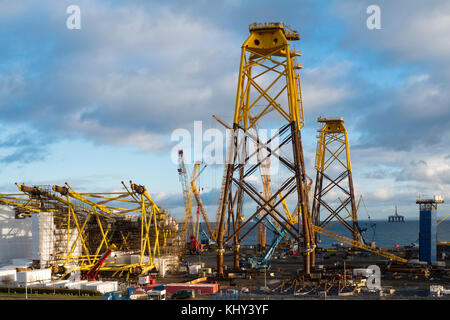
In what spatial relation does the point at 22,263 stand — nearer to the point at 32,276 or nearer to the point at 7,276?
the point at 7,276

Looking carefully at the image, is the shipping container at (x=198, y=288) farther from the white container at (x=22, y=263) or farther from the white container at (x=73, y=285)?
the white container at (x=22, y=263)

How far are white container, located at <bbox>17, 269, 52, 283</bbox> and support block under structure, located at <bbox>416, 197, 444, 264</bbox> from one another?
62.7 metres

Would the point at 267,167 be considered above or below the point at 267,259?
above

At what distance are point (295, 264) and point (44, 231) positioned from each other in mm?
47813

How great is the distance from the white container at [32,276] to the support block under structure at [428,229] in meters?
62.7

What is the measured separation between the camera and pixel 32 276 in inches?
2763

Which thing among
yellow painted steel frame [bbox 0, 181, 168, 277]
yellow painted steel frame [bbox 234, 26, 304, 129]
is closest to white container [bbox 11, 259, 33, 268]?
yellow painted steel frame [bbox 0, 181, 168, 277]

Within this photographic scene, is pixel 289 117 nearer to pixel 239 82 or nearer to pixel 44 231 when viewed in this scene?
pixel 239 82

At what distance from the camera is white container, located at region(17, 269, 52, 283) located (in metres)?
69.4

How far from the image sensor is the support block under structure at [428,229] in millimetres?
87812

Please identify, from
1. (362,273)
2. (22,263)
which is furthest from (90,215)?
(362,273)
